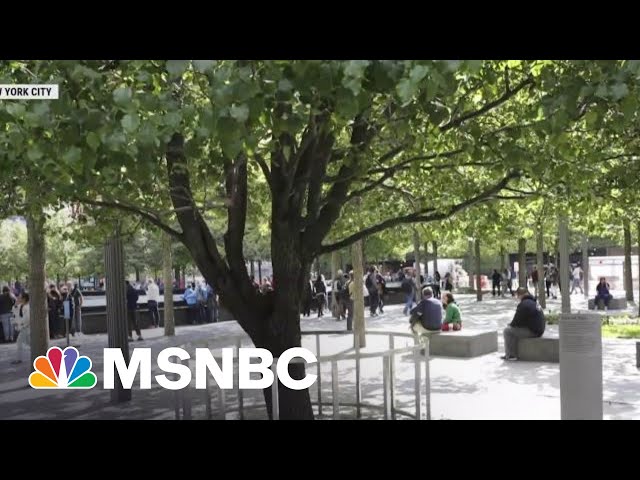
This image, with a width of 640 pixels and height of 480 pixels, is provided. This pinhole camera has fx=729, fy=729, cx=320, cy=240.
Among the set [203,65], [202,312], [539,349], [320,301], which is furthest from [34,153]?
[320,301]

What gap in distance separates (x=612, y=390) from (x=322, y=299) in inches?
616

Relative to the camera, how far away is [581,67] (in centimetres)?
516

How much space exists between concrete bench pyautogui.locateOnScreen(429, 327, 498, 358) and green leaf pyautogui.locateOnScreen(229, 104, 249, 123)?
9827mm

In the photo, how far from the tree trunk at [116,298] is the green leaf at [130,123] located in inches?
247

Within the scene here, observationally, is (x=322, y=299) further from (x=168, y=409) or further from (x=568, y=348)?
(x=568, y=348)

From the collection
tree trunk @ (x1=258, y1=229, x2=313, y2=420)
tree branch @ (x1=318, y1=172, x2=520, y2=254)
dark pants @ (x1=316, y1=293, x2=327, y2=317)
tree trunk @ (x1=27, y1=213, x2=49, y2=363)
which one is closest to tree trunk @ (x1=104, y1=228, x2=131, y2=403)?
tree trunk @ (x1=258, y1=229, x2=313, y2=420)

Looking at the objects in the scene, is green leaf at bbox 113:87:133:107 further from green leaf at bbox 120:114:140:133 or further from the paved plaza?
the paved plaza

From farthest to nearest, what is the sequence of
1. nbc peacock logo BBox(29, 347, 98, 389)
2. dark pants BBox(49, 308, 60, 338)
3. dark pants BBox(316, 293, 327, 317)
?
dark pants BBox(316, 293, 327, 317)
dark pants BBox(49, 308, 60, 338)
nbc peacock logo BBox(29, 347, 98, 389)

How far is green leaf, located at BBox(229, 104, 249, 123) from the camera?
145 inches

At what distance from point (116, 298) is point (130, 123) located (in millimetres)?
6629

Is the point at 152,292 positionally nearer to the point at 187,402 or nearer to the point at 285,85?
the point at 187,402

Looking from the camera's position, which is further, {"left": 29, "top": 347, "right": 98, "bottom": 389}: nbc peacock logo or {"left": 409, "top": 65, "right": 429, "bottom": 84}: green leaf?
{"left": 29, "top": 347, "right": 98, "bottom": 389}: nbc peacock logo

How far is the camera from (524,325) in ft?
40.2
